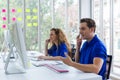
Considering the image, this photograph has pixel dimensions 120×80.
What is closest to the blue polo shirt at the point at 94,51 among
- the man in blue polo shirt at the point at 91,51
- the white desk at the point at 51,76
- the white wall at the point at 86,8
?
the man in blue polo shirt at the point at 91,51

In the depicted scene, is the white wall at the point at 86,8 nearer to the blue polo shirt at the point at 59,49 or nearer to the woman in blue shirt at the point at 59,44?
the woman in blue shirt at the point at 59,44

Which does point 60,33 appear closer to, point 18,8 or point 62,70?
point 62,70

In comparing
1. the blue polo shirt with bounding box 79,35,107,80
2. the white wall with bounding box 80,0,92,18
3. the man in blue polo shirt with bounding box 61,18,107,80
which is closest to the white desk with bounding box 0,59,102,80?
the man in blue polo shirt with bounding box 61,18,107,80

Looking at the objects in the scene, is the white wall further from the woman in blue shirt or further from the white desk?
the white desk

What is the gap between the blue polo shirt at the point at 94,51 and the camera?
6.16ft

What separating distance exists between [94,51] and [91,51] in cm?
10

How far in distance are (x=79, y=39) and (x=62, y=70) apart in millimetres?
649

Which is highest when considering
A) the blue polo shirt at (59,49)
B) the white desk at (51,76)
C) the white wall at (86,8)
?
the white wall at (86,8)

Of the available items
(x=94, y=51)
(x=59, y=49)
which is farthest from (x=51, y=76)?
(x=59, y=49)

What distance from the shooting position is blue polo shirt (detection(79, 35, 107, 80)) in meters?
1.88

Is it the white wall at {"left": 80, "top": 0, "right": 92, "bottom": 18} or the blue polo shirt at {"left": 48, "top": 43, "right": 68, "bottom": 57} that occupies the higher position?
the white wall at {"left": 80, "top": 0, "right": 92, "bottom": 18}

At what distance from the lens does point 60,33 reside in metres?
3.22

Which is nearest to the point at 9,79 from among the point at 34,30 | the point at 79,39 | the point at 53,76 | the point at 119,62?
the point at 53,76

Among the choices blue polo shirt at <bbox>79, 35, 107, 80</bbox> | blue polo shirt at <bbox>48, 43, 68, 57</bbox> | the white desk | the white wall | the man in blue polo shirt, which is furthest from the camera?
the white wall
